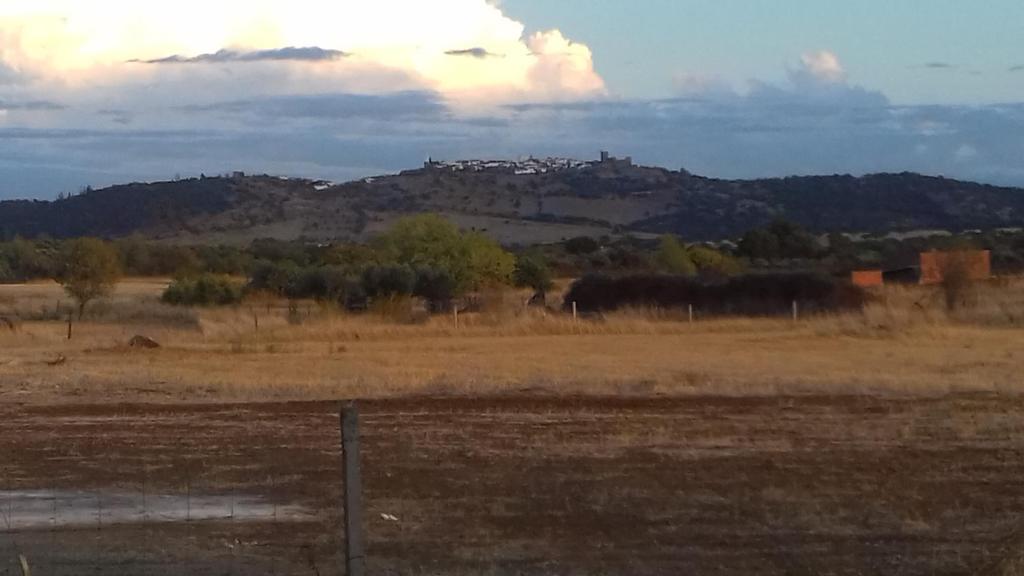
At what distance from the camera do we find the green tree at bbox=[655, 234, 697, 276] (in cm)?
7544

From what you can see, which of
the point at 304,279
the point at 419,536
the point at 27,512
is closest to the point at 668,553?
the point at 419,536

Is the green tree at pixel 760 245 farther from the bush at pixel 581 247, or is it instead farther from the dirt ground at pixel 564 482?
the dirt ground at pixel 564 482

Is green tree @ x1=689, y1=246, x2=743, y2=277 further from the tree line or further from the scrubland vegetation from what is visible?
the scrubland vegetation

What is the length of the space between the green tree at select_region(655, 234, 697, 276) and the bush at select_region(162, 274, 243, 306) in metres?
21.7

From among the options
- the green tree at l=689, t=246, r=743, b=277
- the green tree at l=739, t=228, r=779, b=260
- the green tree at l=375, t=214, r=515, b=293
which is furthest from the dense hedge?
the green tree at l=739, t=228, r=779, b=260

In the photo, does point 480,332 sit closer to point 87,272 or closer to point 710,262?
point 87,272

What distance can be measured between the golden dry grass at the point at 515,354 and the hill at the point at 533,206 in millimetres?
90607

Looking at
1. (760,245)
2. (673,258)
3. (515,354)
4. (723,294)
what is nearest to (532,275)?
(673,258)

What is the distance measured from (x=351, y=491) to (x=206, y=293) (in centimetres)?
5674

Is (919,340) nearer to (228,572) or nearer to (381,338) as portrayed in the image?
(381,338)

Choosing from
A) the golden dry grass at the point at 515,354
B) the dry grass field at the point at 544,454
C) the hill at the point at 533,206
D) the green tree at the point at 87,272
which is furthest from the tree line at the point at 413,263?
the hill at the point at 533,206

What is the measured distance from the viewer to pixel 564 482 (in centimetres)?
1588

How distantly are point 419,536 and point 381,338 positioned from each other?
31.9 metres

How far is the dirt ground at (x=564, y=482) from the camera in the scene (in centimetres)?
1180
